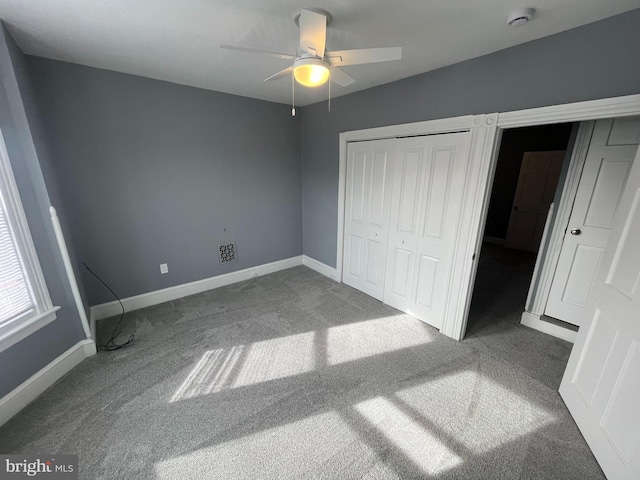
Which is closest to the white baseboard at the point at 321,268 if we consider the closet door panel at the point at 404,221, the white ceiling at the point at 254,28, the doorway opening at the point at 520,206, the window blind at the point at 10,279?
the closet door panel at the point at 404,221

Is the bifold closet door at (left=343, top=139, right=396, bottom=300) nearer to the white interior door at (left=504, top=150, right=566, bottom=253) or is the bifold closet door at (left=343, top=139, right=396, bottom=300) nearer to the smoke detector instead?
the smoke detector

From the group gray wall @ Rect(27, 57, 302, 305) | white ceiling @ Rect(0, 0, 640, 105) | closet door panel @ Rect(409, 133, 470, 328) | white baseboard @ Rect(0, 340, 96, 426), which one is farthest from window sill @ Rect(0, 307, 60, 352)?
closet door panel @ Rect(409, 133, 470, 328)

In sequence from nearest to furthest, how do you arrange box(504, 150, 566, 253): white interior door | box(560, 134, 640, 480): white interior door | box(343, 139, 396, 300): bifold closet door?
box(560, 134, 640, 480): white interior door, box(343, 139, 396, 300): bifold closet door, box(504, 150, 566, 253): white interior door

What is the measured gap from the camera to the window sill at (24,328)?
5.29 ft

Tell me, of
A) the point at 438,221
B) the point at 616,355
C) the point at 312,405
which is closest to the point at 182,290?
the point at 312,405

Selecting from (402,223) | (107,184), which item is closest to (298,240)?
(402,223)

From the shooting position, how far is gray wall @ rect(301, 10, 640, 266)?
1477 mm

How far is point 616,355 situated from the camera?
4.52ft

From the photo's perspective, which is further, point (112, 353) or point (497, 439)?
point (112, 353)

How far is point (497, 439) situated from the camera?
1.54 m

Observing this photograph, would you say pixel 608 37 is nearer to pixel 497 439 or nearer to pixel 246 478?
pixel 497 439

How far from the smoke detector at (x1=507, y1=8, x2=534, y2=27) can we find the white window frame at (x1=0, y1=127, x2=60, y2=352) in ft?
10.5

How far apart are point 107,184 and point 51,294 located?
3.82ft

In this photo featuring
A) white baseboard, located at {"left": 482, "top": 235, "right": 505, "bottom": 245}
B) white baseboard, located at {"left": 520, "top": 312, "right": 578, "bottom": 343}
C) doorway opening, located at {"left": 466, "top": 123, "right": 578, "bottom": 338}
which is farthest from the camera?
white baseboard, located at {"left": 482, "top": 235, "right": 505, "bottom": 245}
